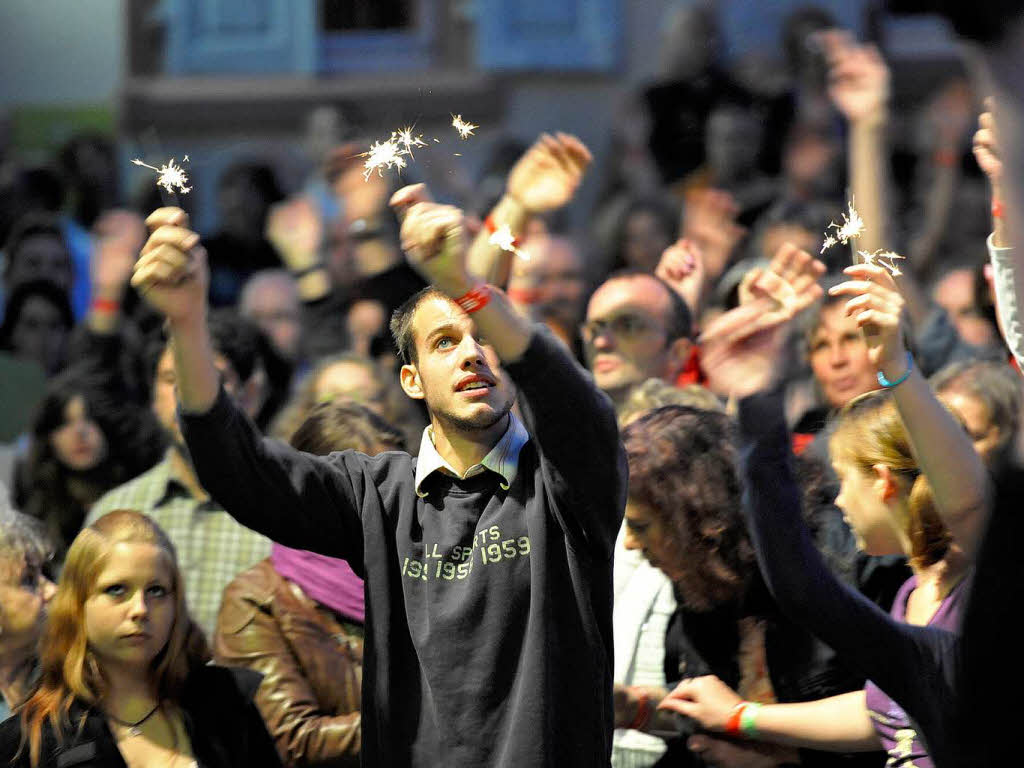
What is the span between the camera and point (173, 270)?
10.2ft

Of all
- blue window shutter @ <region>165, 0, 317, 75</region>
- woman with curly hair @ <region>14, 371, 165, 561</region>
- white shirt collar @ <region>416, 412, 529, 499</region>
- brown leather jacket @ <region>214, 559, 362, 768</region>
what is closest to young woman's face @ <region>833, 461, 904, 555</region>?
white shirt collar @ <region>416, 412, 529, 499</region>

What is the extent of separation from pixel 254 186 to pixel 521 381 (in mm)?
5058

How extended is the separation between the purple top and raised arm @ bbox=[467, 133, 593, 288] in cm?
127

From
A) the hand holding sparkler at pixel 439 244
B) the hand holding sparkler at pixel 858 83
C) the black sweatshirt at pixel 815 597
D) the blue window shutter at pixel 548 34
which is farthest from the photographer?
the blue window shutter at pixel 548 34

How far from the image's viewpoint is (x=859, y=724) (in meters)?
3.44

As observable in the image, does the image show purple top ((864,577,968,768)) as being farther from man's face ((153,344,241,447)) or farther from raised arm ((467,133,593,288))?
man's face ((153,344,241,447))

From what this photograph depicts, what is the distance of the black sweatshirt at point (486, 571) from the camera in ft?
9.88

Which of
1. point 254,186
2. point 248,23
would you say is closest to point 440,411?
point 254,186

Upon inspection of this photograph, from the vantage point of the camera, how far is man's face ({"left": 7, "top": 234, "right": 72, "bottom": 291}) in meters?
7.26

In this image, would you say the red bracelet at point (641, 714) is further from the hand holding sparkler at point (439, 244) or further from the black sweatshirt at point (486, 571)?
the hand holding sparkler at point (439, 244)

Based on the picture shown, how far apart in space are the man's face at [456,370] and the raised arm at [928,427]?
0.68m

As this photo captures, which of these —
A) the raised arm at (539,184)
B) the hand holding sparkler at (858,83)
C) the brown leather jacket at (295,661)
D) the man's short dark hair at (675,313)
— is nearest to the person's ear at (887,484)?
the raised arm at (539,184)

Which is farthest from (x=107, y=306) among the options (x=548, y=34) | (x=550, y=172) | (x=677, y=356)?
(x=548, y=34)

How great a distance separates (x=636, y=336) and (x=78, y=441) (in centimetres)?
198
